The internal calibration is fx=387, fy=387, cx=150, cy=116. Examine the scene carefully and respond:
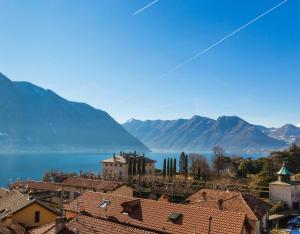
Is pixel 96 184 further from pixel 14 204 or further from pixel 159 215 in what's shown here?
pixel 159 215

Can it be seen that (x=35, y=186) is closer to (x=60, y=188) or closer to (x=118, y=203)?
(x=60, y=188)

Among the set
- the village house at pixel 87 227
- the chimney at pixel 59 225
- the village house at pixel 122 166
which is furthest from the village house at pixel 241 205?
the village house at pixel 122 166

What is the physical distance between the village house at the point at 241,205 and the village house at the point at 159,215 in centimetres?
796

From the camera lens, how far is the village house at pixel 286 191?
55.0 m

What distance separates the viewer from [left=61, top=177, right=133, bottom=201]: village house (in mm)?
57963

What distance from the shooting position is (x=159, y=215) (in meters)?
30.8

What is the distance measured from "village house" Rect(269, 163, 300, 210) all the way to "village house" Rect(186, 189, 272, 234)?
13.7 meters

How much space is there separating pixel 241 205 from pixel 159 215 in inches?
490

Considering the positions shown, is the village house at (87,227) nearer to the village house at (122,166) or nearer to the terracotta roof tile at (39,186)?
the terracotta roof tile at (39,186)

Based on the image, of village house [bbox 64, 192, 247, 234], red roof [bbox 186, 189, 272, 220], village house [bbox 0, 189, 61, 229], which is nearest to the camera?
village house [bbox 64, 192, 247, 234]

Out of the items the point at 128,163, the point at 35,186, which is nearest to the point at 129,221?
the point at 35,186

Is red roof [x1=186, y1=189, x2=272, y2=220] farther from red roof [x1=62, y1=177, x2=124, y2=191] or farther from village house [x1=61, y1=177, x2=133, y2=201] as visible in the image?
red roof [x1=62, y1=177, x2=124, y2=191]

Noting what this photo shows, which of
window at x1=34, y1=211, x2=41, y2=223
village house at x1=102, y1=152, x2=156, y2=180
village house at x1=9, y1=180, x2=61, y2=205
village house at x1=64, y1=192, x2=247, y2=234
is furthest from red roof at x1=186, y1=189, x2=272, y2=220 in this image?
village house at x1=102, y1=152, x2=156, y2=180

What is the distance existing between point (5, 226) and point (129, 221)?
11.0 metres
